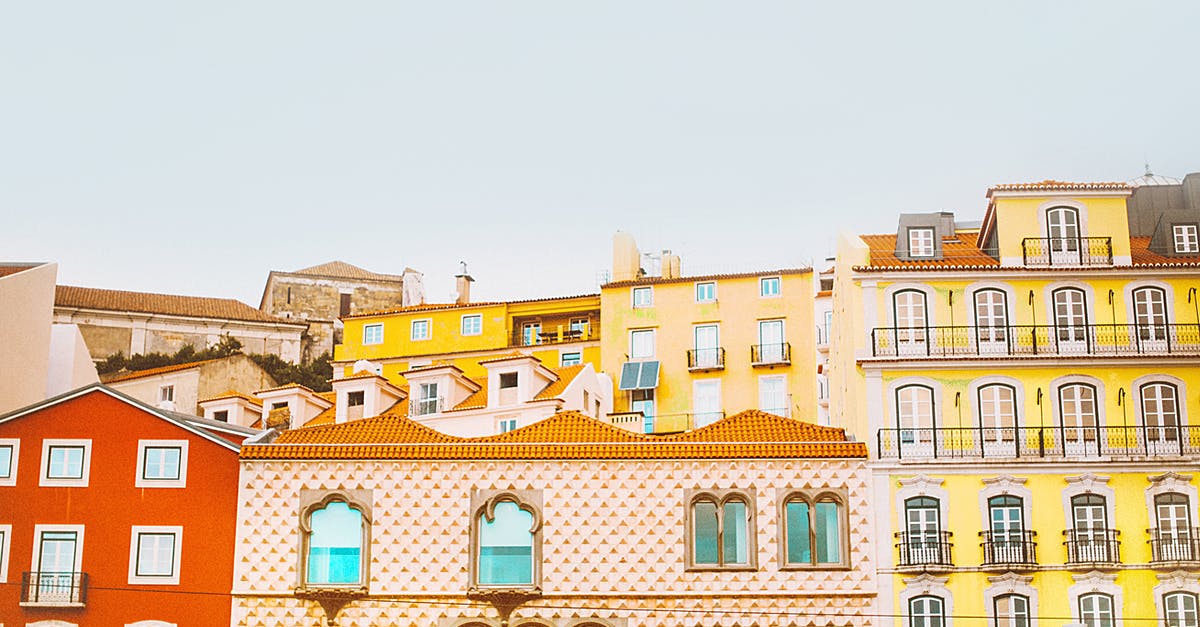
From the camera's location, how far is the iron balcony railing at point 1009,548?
36.7 metres

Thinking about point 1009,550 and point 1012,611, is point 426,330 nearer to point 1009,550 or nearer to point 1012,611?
point 1009,550

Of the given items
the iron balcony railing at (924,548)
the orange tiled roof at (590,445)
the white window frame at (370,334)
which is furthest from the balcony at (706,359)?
the iron balcony railing at (924,548)

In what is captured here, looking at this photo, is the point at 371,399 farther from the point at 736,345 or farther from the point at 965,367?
the point at 965,367

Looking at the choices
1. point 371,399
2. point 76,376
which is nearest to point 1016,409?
point 371,399

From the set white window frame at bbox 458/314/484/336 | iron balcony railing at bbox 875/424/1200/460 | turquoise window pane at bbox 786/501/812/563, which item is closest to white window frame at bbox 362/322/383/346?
white window frame at bbox 458/314/484/336

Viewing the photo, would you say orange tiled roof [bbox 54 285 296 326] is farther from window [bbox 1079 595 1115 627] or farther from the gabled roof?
window [bbox 1079 595 1115 627]

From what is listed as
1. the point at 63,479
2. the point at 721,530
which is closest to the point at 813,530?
the point at 721,530

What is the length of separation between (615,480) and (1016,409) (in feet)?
37.6

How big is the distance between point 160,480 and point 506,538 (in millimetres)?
9680

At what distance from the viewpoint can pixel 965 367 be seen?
127 ft

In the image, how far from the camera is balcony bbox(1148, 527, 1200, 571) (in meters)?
36.7

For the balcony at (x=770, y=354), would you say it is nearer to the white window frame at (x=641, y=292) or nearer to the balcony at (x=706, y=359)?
the balcony at (x=706, y=359)

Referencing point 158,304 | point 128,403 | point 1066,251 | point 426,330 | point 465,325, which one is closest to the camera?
point 128,403

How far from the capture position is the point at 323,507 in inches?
1483
